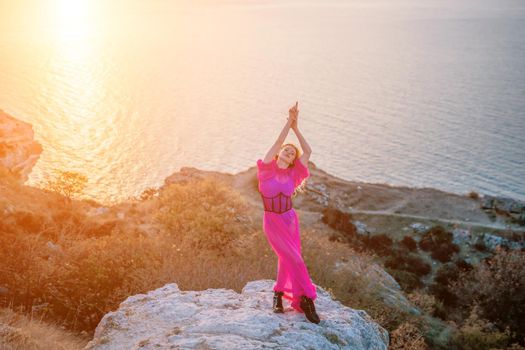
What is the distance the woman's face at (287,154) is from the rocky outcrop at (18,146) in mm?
38886

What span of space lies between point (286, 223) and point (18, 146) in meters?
47.4

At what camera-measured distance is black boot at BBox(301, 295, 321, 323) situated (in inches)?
292

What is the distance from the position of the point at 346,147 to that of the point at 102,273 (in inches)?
2250

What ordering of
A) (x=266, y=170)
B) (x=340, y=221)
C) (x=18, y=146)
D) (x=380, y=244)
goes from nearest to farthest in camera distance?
(x=266, y=170)
(x=380, y=244)
(x=340, y=221)
(x=18, y=146)

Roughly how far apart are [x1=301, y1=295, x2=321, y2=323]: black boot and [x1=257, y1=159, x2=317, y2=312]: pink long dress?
89 millimetres

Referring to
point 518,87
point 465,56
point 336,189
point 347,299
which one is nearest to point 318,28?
point 465,56

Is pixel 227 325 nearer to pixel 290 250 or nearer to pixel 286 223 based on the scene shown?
pixel 290 250

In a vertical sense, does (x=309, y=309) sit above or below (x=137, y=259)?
above

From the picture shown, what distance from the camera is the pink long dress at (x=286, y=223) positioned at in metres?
7.57

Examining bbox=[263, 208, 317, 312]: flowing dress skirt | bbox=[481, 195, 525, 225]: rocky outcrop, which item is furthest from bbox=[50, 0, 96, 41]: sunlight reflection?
bbox=[263, 208, 317, 312]: flowing dress skirt

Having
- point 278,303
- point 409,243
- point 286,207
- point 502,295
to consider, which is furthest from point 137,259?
point 409,243

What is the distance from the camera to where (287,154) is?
7.51 meters

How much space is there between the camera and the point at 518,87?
291 feet

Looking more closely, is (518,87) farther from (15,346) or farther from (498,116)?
(15,346)
